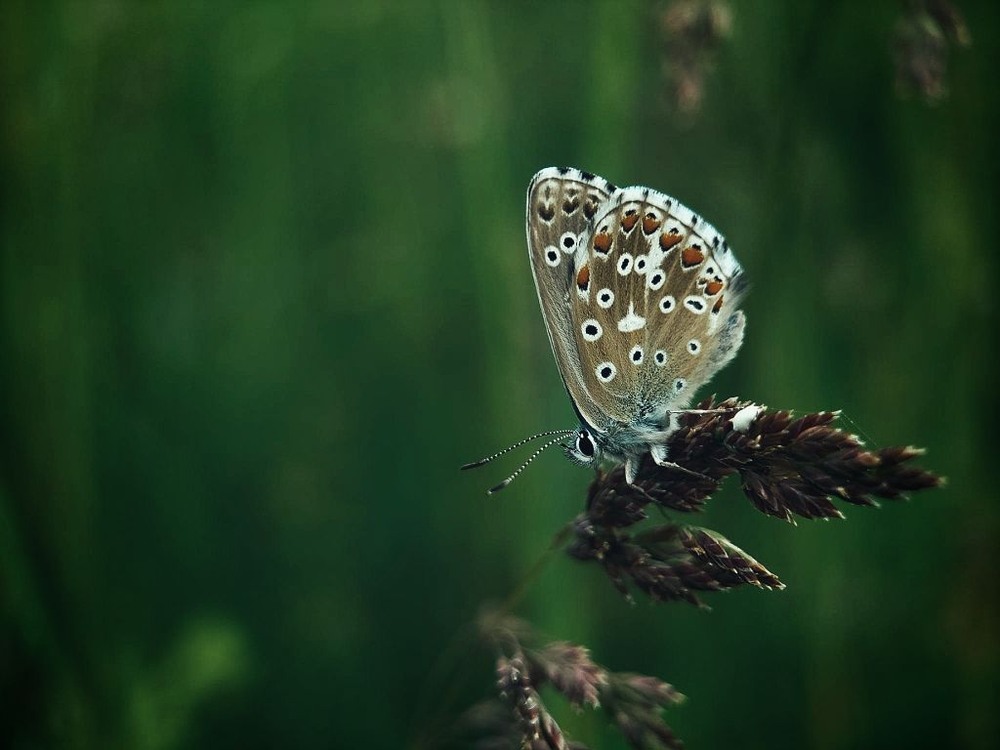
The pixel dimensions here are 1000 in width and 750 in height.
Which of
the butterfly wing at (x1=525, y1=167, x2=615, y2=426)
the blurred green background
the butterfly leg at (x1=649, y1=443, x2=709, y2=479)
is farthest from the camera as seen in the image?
the blurred green background

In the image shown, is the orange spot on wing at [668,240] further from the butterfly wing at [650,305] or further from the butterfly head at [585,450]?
the butterfly head at [585,450]

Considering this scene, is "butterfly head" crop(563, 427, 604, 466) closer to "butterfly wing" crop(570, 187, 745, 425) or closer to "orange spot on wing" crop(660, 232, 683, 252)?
"butterfly wing" crop(570, 187, 745, 425)

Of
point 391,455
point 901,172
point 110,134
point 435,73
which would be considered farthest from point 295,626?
point 901,172

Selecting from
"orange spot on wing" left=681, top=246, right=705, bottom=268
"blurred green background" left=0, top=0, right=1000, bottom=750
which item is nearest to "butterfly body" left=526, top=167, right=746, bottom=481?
"orange spot on wing" left=681, top=246, right=705, bottom=268

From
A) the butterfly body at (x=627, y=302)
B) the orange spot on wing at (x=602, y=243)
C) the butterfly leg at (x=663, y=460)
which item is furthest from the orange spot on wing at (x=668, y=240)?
the butterfly leg at (x=663, y=460)

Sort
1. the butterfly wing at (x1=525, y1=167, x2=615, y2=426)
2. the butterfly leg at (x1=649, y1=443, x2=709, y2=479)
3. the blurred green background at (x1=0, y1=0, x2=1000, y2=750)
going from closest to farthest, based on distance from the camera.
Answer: the butterfly leg at (x1=649, y1=443, x2=709, y2=479) < the butterfly wing at (x1=525, y1=167, x2=615, y2=426) < the blurred green background at (x1=0, y1=0, x2=1000, y2=750)

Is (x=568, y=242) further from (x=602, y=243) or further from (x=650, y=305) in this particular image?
(x=650, y=305)
